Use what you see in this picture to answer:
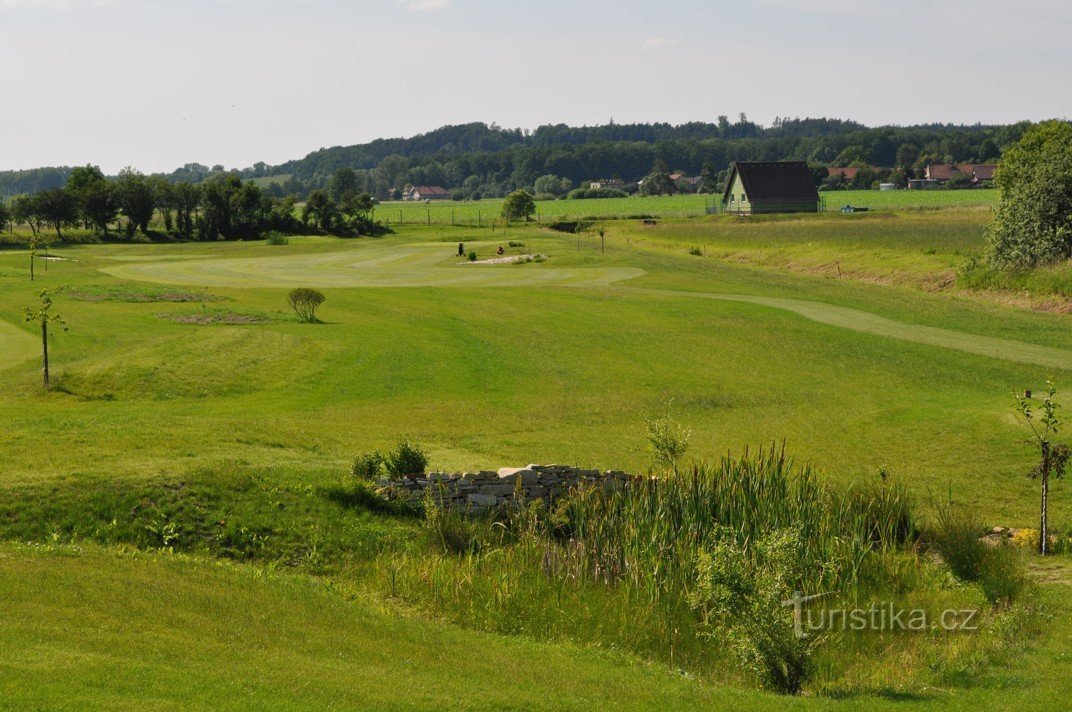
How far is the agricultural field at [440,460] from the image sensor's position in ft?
45.3

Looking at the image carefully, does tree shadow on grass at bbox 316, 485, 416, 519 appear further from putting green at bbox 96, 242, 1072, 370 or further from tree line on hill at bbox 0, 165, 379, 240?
tree line on hill at bbox 0, 165, 379, 240

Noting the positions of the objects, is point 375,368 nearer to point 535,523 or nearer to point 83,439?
point 83,439

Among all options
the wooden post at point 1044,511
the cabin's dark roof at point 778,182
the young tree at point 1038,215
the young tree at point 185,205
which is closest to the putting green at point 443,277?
the young tree at point 1038,215

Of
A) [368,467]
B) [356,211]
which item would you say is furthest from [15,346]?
[356,211]

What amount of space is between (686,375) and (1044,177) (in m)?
41.2

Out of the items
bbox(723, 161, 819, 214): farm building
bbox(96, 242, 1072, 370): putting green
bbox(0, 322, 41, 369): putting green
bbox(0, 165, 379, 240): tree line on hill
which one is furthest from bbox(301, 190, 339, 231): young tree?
bbox(0, 322, 41, 369): putting green

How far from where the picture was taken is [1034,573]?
788 inches

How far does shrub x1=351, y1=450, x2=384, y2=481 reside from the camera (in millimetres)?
23578

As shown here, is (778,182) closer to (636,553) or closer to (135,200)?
(135,200)

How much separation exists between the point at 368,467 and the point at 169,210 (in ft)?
405

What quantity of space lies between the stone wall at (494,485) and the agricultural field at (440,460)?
67cm

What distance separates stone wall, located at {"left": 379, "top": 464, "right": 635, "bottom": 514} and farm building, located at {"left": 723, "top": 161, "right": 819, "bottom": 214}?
133 meters

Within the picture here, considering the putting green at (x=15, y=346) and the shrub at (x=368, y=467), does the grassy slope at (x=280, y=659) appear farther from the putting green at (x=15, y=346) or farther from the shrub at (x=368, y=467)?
the putting green at (x=15, y=346)

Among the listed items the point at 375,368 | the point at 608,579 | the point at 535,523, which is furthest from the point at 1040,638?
the point at 375,368
